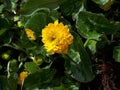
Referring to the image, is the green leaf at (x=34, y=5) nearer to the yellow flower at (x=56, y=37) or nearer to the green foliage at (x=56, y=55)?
the green foliage at (x=56, y=55)

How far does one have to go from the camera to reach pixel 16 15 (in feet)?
6.27

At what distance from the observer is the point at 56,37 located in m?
1.59

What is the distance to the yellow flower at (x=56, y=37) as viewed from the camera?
1568 millimetres

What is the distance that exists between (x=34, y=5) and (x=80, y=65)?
0.34 meters

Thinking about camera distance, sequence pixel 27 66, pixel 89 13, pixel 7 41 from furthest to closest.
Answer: pixel 7 41 < pixel 27 66 < pixel 89 13

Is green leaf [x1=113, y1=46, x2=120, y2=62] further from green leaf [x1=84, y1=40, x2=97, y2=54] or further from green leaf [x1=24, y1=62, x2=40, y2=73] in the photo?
green leaf [x1=24, y1=62, x2=40, y2=73]

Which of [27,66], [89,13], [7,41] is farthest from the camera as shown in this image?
[7,41]

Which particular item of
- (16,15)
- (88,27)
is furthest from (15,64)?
(88,27)

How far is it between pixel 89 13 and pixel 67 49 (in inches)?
6.7

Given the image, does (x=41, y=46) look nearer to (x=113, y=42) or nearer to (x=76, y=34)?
(x=76, y=34)

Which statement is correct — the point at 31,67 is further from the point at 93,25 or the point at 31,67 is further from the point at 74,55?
the point at 93,25

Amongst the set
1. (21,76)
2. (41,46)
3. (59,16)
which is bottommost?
(21,76)

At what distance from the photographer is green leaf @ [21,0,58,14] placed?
5.87ft

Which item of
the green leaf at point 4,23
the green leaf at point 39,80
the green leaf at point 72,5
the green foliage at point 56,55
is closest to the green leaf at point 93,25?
the green foliage at point 56,55
